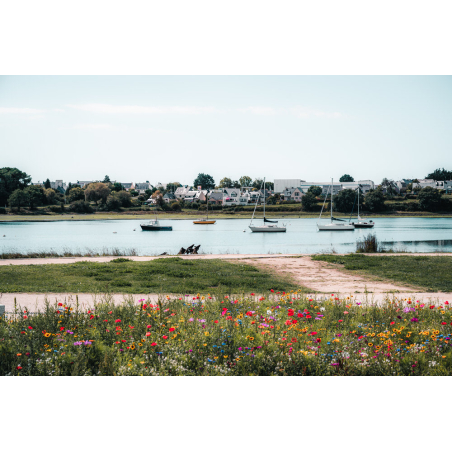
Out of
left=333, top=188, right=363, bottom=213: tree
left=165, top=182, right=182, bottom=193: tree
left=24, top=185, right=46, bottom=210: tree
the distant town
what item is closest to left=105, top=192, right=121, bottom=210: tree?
the distant town

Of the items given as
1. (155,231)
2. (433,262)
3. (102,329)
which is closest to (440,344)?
(102,329)

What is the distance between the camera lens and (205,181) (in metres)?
142

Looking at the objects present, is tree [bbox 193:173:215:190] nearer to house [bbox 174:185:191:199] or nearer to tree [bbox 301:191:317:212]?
house [bbox 174:185:191:199]

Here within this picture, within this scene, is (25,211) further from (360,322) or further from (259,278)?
(360,322)

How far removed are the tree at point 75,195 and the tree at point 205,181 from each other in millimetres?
59736

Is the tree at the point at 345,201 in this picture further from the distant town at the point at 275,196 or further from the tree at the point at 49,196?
the tree at the point at 49,196

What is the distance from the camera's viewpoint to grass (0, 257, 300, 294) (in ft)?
32.0

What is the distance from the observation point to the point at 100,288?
31.2ft

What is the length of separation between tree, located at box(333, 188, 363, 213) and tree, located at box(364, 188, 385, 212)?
2723 millimetres

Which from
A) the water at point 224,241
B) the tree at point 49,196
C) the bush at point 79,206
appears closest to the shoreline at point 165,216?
the bush at point 79,206

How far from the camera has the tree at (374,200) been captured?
238ft

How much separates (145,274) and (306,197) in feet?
248

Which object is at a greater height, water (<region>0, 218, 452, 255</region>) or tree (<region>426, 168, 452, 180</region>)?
tree (<region>426, 168, 452, 180</region>)

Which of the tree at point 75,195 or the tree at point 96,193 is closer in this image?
the tree at point 75,195
